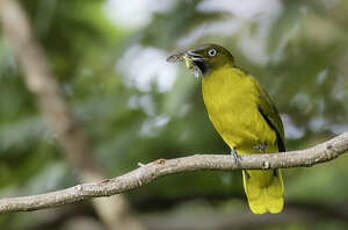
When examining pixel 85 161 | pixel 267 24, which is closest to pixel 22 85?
pixel 85 161

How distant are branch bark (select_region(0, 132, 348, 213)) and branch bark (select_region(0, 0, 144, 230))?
8.14ft

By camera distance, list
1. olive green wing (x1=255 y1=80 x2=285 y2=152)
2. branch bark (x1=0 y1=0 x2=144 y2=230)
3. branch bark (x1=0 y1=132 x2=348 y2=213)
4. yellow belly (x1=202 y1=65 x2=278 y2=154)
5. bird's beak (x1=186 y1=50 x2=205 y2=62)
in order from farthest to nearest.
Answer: branch bark (x1=0 y1=0 x2=144 y2=230), bird's beak (x1=186 y1=50 x2=205 y2=62), olive green wing (x1=255 y1=80 x2=285 y2=152), yellow belly (x1=202 y1=65 x2=278 y2=154), branch bark (x1=0 y1=132 x2=348 y2=213)

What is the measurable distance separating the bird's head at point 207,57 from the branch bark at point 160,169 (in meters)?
1.43

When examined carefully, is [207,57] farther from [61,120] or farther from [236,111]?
[61,120]

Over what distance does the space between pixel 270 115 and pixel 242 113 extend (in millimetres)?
265

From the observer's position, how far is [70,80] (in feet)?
24.7

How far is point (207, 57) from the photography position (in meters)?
5.13

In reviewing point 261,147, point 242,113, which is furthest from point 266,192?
point 242,113

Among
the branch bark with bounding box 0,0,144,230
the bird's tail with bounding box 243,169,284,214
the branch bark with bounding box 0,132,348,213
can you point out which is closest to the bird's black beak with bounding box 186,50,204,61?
the bird's tail with bounding box 243,169,284,214

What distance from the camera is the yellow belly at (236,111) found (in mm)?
4773

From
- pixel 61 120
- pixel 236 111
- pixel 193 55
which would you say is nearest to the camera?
pixel 236 111

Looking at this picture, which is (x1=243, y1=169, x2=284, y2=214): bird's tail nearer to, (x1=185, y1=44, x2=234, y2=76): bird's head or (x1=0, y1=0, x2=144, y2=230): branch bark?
(x1=185, y1=44, x2=234, y2=76): bird's head

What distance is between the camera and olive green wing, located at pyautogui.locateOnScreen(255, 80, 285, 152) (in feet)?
16.3

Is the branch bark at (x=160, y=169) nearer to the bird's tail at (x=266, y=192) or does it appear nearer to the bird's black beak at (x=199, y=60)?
the bird's tail at (x=266, y=192)
